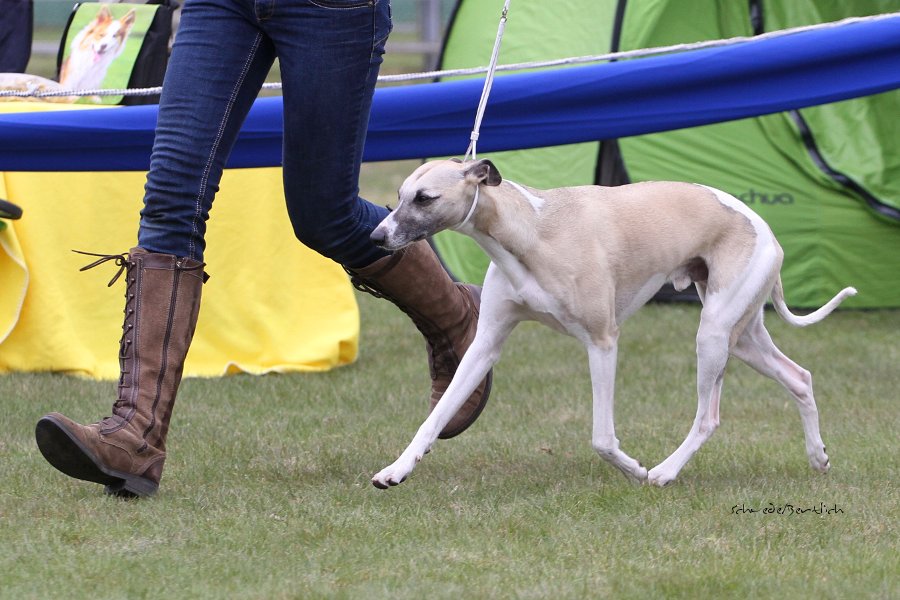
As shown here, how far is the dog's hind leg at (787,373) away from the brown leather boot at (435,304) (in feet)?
2.41

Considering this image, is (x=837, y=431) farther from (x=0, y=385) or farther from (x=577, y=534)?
(x=0, y=385)

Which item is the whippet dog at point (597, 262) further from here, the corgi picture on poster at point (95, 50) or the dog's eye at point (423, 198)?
the corgi picture on poster at point (95, 50)

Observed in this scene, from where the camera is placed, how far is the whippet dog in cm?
320

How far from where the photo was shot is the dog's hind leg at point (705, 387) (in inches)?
138

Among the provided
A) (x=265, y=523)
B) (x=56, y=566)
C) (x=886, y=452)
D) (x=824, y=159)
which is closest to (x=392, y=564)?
(x=265, y=523)

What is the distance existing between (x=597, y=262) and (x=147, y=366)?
3.70ft

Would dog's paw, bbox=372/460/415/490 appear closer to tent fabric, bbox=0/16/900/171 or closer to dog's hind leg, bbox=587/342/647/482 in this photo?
dog's hind leg, bbox=587/342/647/482

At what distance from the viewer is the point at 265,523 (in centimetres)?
311

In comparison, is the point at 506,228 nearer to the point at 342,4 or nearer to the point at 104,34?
the point at 342,4

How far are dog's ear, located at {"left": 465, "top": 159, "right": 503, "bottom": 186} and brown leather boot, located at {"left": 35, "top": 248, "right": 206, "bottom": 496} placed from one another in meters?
0.73

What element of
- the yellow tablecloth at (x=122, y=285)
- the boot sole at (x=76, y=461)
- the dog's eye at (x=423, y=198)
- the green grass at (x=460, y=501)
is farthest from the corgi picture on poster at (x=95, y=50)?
the dog's eye at (x=423, y=198)

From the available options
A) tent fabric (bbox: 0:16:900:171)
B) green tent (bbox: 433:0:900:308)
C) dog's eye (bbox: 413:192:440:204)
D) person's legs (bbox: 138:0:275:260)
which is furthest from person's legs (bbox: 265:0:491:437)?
green tent (bbox: 433:0:900:308)

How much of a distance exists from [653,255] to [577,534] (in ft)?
2.58

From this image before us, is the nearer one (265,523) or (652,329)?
(265,523)
